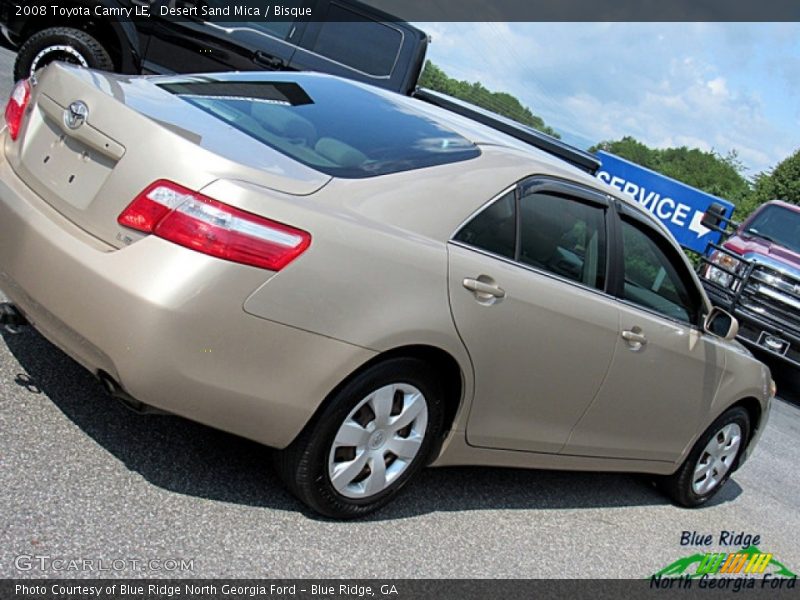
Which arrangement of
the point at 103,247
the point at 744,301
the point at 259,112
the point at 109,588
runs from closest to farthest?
the point at 109,588, the point at 103,247, the point at 259,112, the point at 744,301

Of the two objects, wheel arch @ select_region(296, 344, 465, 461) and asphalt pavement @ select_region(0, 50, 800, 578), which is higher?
wheel arch @ select_region(296, 344, 465, 461)

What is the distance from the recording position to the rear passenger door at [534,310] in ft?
12.1

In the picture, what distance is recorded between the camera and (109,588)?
9.18 ft

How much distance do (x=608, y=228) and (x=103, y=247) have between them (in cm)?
234

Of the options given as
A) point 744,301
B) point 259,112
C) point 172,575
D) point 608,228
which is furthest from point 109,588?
point 744,301

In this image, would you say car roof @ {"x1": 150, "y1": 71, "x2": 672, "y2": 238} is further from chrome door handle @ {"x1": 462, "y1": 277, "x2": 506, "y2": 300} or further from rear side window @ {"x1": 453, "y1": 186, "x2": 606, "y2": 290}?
chrome door handle @ {"x1": 462, "y1": 277, "x2": 506, "y2": 300}

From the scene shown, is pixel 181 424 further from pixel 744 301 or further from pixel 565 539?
pixel 744 301

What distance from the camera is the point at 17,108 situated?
3889mm

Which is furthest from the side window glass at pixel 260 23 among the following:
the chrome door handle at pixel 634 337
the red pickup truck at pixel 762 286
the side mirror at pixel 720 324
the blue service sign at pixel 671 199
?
the chrome door handle at pixel 634 337

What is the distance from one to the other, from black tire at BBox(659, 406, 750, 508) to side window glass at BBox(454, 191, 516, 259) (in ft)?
7.05

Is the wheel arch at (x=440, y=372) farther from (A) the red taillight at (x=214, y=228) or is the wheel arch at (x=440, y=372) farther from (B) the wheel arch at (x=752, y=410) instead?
(B) the wheel arch at (x=752, y=410)

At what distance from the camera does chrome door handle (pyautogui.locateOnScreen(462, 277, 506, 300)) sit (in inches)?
143

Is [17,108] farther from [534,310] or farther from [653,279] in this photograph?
[653,279]

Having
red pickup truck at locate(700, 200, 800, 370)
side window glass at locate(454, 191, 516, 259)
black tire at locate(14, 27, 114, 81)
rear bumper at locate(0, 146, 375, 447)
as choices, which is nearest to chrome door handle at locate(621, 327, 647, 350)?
side window glass at locate(454, 191, 516, 259)
